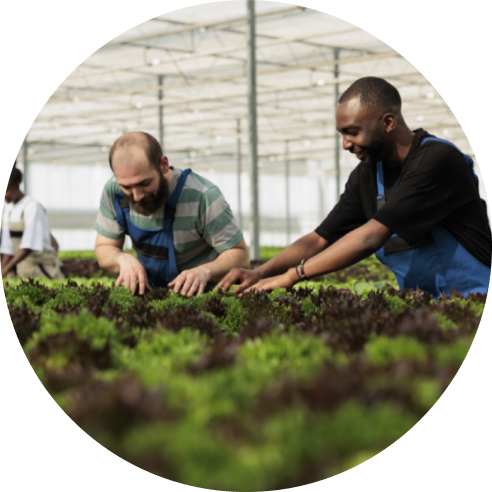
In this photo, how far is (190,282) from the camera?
3396 mm

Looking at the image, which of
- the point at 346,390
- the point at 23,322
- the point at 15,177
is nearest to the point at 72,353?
the point at 23,322

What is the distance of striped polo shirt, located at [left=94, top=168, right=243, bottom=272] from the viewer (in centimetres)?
390

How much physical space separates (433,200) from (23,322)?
6.62ft

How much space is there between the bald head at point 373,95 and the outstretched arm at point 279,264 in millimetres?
989

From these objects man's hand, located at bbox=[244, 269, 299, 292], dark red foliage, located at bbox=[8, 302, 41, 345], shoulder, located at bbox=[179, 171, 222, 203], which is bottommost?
man's hand, located at bbox=[244, 269, 299, 292]

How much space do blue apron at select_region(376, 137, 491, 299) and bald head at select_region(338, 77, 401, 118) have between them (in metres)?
0.28

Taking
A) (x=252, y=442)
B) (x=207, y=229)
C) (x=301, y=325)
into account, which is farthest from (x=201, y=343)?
(x=207, y=229)

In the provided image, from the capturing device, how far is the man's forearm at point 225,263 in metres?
3.72

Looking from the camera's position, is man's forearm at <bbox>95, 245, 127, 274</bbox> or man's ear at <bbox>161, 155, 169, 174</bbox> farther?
man's forearm at <bbox>95, 245, 127, 274</bbox>

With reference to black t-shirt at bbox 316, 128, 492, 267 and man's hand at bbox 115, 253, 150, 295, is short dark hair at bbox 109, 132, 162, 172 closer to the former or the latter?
man's hand at bbox 115, 253, 150, 295

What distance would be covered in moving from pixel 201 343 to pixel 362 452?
85 cm

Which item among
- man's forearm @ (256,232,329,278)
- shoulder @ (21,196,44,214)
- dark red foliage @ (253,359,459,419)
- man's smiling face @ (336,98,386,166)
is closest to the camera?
dark red foliage @ (253,359,459,419)

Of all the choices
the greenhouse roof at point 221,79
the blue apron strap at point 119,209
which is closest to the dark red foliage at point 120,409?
the blue apron strap at point 119,209

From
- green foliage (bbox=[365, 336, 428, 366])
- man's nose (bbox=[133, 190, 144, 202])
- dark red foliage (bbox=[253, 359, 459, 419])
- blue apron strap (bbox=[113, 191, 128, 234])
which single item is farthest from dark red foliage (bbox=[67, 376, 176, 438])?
blue apron strap (bbox=[113, 191, 128, 234])
